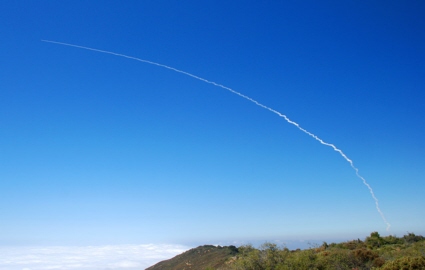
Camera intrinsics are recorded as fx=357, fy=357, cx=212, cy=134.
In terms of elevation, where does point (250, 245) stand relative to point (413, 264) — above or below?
above

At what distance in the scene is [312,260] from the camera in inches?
1668

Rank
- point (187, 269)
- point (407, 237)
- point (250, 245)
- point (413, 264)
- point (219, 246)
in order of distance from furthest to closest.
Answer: point (219, 246), point (187, 269), point (407, 237), point (250, 245), point (413, 264)

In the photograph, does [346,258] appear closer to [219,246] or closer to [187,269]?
[187,269]

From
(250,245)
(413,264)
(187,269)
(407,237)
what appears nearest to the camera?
(413,264)

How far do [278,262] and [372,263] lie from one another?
1042 cm

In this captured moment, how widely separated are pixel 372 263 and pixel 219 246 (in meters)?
93.9

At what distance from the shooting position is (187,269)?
3829 inches

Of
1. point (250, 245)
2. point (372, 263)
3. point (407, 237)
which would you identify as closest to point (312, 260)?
point (372, 263)

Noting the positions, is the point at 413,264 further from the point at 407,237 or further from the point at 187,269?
the point at 187,269

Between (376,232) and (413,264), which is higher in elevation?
(376,232)

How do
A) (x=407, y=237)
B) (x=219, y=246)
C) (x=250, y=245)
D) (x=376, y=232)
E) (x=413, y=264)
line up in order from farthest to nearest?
(x=219, y=246) → (x=376, y=232) → (x=407, y=237) → (x=250, y=245) → (x=413, y=264)

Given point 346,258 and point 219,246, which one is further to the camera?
point 219,246

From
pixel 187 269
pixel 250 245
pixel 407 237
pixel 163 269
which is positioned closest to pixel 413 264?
pixel 250 245

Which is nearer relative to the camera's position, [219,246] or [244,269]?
[244,269]
